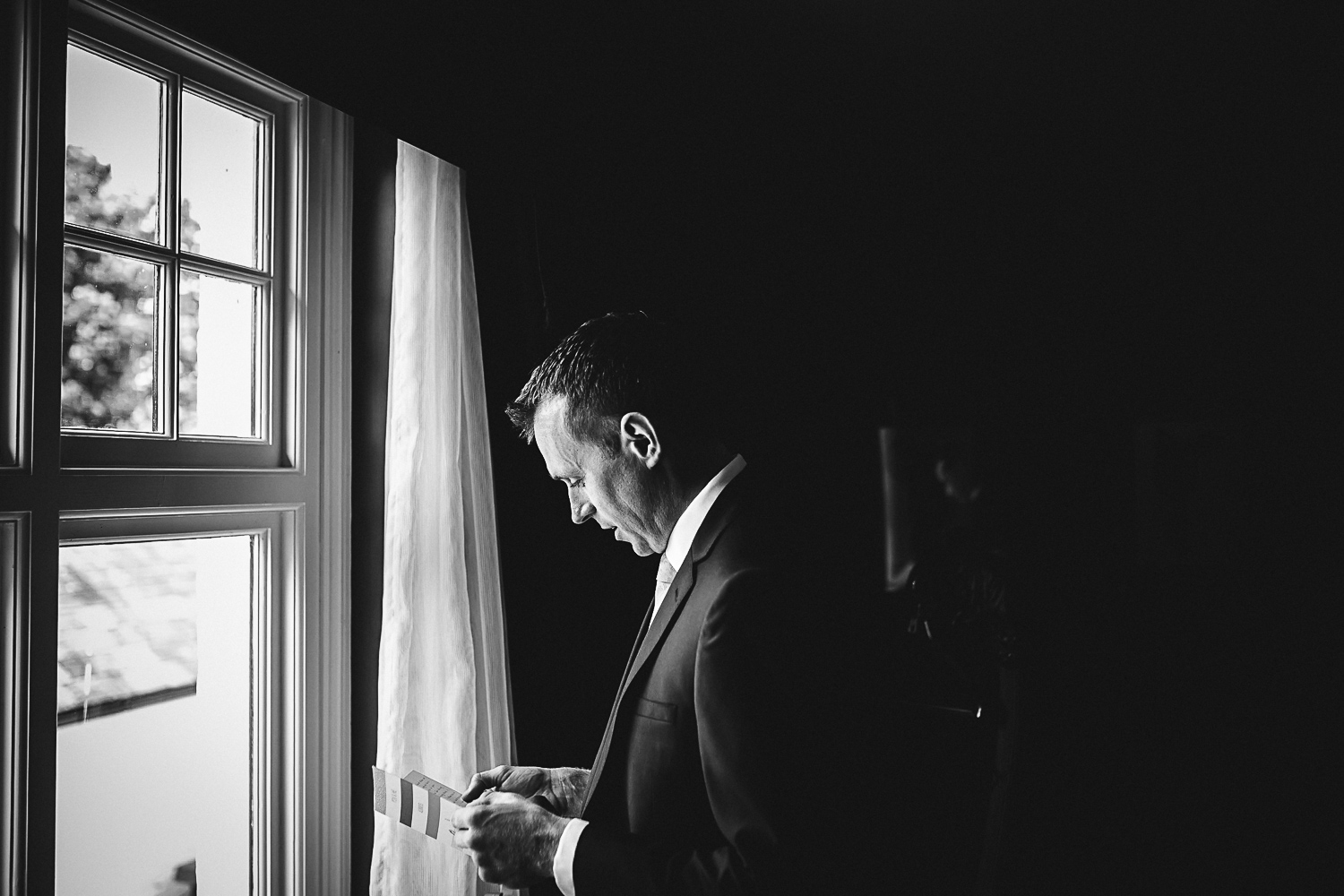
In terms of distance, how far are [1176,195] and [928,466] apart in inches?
43.3

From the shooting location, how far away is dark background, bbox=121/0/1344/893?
2.06m

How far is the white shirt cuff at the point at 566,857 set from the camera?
1.03 meters

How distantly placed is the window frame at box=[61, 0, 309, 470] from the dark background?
39cm

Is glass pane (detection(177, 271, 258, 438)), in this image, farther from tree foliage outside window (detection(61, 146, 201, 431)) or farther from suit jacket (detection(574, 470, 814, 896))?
suit jacket (detection(574, 470, 814, 896))

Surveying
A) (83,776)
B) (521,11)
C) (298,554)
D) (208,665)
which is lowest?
(83,776)

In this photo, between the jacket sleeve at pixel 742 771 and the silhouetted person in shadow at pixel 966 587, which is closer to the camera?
the jacket sleeve at pixel 742 771

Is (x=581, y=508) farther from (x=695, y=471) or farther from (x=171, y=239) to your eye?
(x=171, y=239)

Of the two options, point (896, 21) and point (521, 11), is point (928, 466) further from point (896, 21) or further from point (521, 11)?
point (521, 11)

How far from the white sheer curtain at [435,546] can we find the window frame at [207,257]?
8.2 inches

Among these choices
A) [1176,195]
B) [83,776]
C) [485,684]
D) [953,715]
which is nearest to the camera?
[83,776]

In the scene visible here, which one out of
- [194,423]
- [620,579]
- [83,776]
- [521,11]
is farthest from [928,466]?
[83,776]

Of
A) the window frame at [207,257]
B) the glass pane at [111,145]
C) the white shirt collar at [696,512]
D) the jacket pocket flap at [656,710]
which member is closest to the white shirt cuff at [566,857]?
the jacket pocket flap at [656,710]

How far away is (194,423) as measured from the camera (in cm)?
150

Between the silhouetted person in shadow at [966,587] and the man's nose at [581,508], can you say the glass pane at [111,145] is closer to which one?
the man's nose at [581,508]
